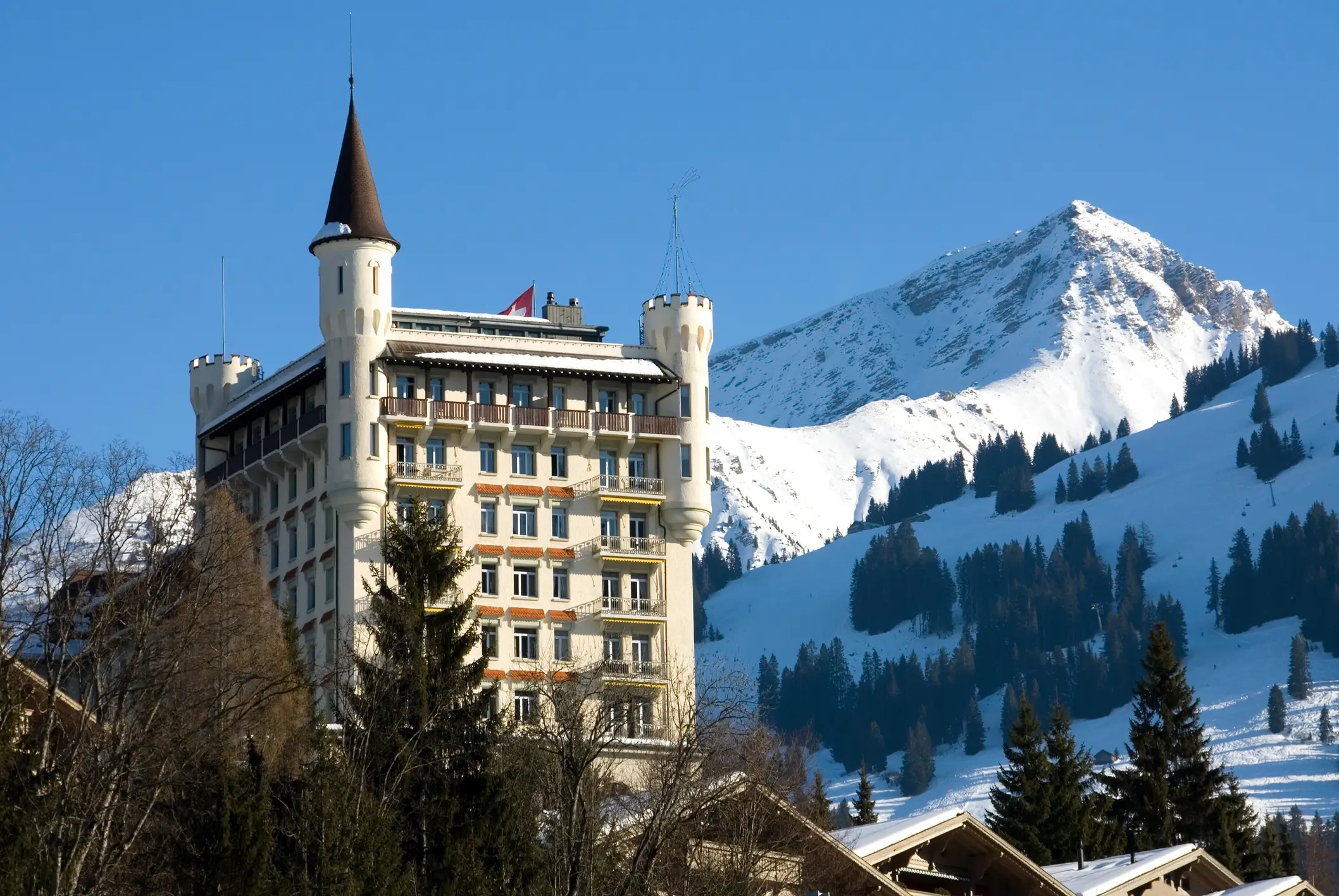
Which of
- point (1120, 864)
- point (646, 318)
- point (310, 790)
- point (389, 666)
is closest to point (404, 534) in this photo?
point (389, 666)

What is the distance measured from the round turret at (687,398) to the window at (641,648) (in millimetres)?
5605

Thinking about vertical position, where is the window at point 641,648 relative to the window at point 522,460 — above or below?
below

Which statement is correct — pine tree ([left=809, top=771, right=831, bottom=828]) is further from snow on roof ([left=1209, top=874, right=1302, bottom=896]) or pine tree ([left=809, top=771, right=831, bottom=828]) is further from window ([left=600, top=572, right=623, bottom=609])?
window ([left=600, top=572, right=623, bottom=609])

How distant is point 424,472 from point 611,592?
10745 millimetres

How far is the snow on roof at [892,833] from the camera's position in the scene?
72.0 m

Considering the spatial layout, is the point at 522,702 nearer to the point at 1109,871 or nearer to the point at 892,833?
the point at 1109,871

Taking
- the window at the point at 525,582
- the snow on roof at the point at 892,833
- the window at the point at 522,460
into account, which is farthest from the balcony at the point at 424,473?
the snow on roof at the point at 892,833

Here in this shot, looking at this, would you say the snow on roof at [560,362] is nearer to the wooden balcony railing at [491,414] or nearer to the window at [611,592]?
the wooden balcony railing at [491,414]

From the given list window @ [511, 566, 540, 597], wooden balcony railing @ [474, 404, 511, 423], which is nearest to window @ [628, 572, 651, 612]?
window @ [511, 566, 540, 597]

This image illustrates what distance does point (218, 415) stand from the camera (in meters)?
132

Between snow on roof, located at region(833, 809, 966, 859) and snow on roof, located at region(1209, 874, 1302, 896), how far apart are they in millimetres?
10093

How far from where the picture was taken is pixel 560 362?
123250mm

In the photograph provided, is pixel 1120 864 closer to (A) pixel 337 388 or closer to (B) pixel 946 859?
(B) pixel 946 859

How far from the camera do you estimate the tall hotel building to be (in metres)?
119
